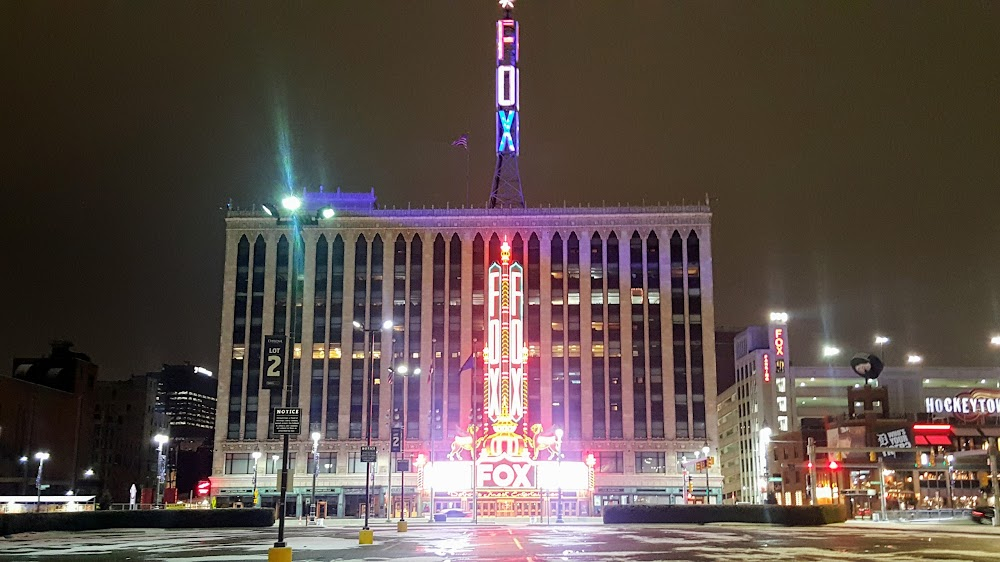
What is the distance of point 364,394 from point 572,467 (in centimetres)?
3204

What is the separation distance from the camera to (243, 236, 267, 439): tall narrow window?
10875 cm

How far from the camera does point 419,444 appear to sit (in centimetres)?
10575

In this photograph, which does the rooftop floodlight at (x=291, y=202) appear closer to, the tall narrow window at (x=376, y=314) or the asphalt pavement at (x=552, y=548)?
the asphalt pavement at (x=552, y=548)

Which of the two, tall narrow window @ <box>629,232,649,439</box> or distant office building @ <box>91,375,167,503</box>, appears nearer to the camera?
tall narrow window @ <box>629,232,649,439</box>

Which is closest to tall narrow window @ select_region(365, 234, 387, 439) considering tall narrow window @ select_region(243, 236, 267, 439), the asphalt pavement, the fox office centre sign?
tall narrow window @ select_region(243, 236, 267, 439)

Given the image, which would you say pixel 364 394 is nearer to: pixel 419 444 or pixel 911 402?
pixel 419 444

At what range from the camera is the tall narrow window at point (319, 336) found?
108 metres

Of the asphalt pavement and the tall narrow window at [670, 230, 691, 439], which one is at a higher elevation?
the tall narrow window at [670, 230, 691, 439]

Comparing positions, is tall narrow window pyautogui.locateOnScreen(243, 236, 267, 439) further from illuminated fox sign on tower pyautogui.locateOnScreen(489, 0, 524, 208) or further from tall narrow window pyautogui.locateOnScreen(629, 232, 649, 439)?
tall narrow window pyautogui.locateOnScreen(629, 232, 649, 439)

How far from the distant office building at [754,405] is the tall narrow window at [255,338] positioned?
68.7 meters

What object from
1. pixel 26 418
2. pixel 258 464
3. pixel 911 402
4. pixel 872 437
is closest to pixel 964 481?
pixel 911 402

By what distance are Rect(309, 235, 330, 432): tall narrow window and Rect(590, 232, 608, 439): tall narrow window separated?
32883mm

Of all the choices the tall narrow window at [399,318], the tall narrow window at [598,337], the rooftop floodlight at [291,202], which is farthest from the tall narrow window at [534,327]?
the rooftop floodlight at [291,202]

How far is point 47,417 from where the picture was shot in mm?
116688
